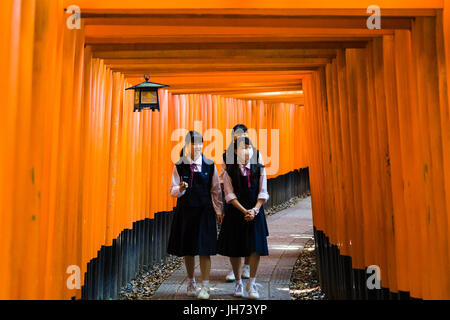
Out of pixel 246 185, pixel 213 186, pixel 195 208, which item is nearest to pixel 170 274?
pixel 195 208

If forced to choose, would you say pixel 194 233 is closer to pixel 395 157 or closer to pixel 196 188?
pixel 196 188

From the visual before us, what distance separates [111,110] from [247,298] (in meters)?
2.62

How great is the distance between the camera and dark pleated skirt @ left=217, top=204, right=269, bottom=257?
441 centimetres

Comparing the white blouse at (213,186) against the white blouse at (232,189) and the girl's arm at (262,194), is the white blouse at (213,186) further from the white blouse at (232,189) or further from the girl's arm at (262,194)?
the girl's arm at (262,194)

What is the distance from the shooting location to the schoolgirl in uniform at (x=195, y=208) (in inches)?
176

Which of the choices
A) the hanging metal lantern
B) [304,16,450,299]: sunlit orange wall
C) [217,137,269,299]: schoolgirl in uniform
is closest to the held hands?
[217,137,269,299]: schoolgirl in uniform

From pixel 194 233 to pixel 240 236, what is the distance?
51 centimetres

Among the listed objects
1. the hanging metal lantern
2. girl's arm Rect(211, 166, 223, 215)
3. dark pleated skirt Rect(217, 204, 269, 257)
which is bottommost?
dark pleated skirt Rect(217, 204, 269, 257)

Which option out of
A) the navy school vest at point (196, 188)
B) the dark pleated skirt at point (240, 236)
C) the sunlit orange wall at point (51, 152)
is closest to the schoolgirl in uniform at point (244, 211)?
the dark pleated skirt at point (240, 236)

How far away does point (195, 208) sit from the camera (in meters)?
4.53

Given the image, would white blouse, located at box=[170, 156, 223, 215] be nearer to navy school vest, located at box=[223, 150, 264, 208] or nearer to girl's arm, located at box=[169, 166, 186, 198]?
girl's arm, located at box=[169, 166, 186, 198]
